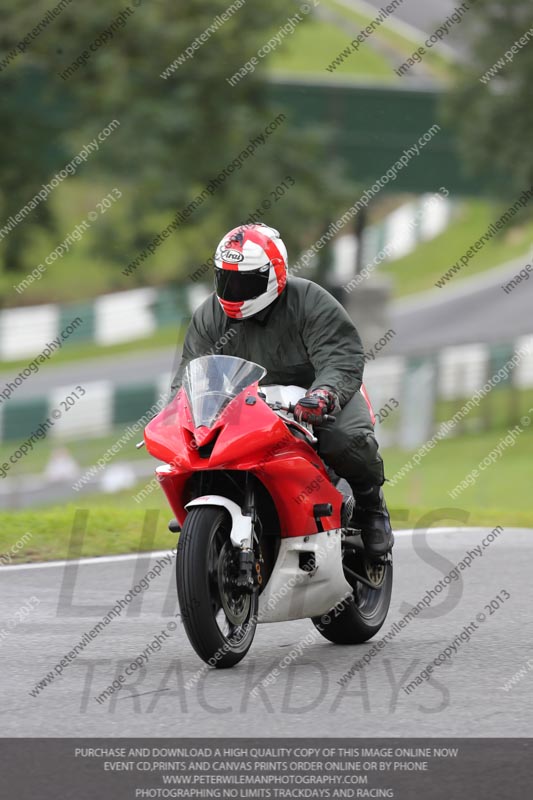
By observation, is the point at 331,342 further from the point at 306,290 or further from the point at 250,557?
the point at 250,557

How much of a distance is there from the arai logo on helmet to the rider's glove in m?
0.64

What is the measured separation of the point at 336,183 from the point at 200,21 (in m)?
4.13

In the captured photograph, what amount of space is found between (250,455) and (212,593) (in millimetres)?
557

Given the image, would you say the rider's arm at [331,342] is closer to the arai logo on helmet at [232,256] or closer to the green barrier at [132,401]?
the arai logo on helmet at [232,256]

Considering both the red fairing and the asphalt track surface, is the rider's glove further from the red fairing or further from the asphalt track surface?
the asphalt track surface

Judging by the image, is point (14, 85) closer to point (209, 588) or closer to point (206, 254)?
point (206, 254)

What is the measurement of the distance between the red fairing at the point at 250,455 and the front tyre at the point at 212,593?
23 centimetres

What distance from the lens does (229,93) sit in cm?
2948

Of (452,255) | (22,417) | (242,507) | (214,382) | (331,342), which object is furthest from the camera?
(452,255)

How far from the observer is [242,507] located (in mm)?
6094

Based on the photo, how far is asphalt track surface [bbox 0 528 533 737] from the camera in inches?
207

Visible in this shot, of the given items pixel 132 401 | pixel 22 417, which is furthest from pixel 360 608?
pixel 132 401

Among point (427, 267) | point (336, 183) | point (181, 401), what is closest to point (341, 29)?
point (427, 267)
